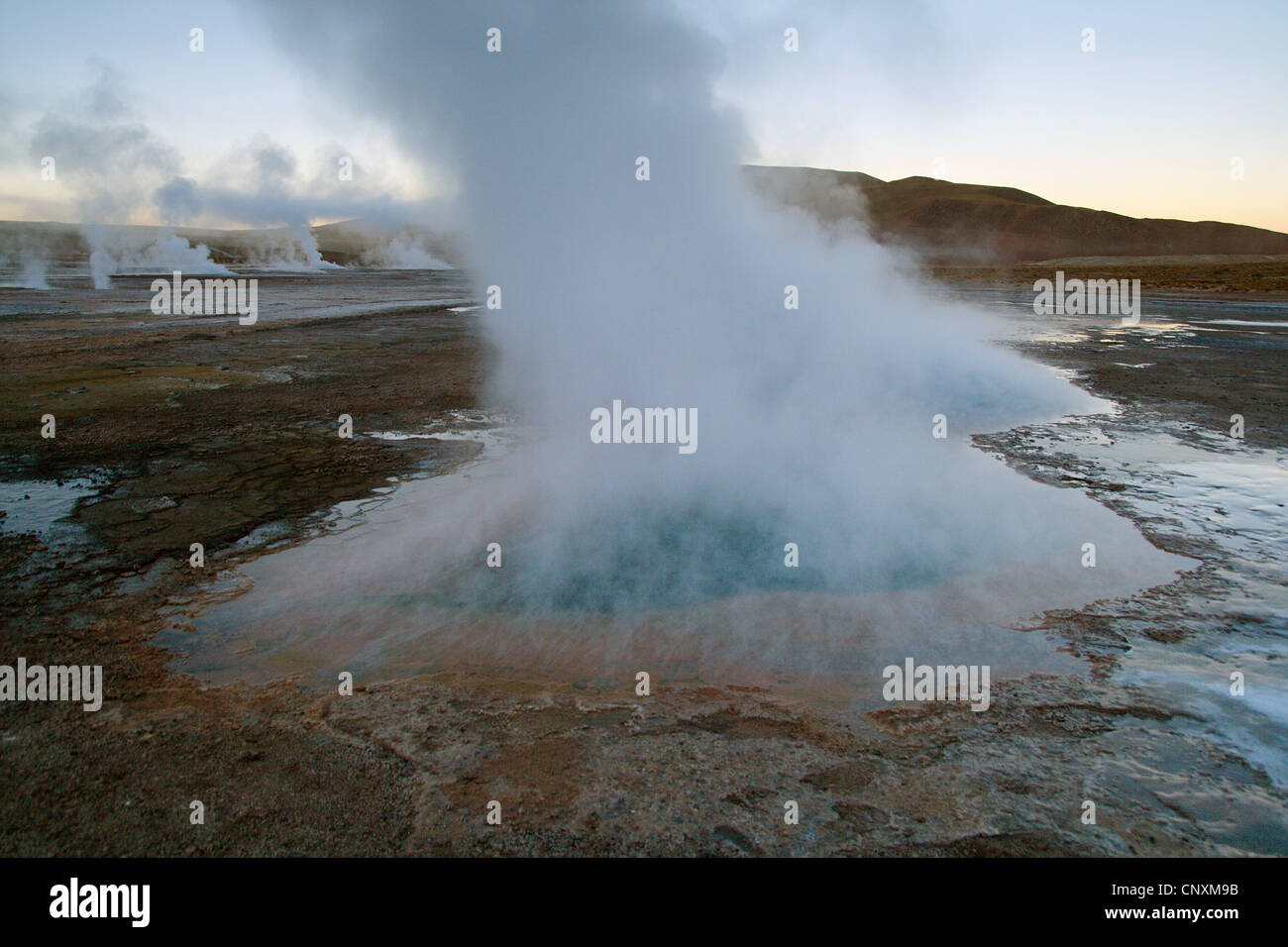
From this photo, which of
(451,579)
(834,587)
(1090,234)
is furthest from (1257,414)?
(1090,234)

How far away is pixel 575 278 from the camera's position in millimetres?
8328

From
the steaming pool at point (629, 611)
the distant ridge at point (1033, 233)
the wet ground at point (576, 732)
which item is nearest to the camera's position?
the wet ground at point (576, 732)

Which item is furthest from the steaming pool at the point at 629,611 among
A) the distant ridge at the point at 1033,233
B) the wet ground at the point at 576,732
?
the distant ridge at the point at 1033,233

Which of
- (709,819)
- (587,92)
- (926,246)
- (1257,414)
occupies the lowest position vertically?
(709,819)

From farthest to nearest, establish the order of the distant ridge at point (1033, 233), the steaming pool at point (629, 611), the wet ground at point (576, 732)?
the distant ridge at point (1033, 233) < the steaming pool at point (629, 611) < the wet ground at point (576, 732)

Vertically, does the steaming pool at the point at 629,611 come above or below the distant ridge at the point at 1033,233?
below

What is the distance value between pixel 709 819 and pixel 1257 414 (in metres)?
12.6

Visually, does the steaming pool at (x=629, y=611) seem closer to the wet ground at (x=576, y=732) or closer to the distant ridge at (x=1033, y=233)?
the wet ground at (x=576, y=732)

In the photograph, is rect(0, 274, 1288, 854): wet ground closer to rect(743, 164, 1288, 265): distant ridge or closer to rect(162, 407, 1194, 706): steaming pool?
rect(162, 407, 1194, 706): steaming pool

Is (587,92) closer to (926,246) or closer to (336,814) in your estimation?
(336,814)

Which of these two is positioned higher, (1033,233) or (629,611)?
(1033,233)

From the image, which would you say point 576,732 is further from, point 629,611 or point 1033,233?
point 1033,233

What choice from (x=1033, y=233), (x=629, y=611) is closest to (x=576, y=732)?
(x=629, y=611)

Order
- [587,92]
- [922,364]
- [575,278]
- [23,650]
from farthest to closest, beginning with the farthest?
[922,364]
[575,278]
[587,92]
[23,650]
